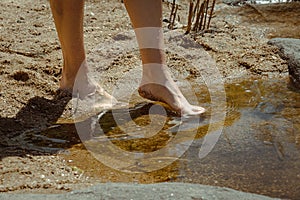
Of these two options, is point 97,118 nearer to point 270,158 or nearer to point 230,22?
point 270,158

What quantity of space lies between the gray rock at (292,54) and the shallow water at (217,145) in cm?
28

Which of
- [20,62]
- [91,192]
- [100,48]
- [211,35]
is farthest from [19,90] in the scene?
[211,35]

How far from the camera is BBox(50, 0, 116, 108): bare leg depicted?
2.94 m

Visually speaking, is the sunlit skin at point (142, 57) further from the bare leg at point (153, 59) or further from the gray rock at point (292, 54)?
the gray rock at point (292, 54)

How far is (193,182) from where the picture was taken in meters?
2.06

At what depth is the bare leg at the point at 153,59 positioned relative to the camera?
2.79m

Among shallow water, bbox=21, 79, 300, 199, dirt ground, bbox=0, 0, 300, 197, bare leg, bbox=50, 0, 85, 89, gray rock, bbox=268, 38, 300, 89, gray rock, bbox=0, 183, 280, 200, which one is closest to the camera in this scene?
gray rock, bbox=0, 183, 280, 200

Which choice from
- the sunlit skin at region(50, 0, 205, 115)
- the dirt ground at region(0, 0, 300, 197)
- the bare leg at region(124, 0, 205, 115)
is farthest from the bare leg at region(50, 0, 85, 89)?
the bare leg at region(124, 0, 205, 115)

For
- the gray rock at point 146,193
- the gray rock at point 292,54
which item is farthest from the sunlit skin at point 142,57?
the gray rock at point 146,193

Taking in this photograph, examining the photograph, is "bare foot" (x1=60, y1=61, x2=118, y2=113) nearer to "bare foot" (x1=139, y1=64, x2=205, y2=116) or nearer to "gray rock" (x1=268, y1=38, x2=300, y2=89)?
"bare foot" (x1=139, y1=64, x2=205, y2=116)

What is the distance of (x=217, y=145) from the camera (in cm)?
241

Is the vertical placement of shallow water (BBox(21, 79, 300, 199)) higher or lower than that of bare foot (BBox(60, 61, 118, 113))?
lower

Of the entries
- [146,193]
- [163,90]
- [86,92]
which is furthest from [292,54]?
[146,193]

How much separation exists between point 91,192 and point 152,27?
1196 millimetres
